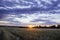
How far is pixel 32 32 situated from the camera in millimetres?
30156

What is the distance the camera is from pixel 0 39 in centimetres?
2656

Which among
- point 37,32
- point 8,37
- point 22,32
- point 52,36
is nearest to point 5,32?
point 8,37

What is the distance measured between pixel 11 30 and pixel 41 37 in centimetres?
626

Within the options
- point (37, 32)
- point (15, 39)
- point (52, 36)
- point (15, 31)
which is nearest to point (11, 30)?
point (15, 31)

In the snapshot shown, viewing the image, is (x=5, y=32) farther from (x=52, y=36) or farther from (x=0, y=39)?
(x=52, y=36)

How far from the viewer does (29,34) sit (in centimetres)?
3000

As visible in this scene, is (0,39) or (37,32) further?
(37,32)

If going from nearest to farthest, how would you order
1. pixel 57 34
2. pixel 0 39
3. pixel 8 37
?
pixel 0 39 → pixel 8 37 → pixel 57 34

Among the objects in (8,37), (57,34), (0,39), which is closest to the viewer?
(0,39)

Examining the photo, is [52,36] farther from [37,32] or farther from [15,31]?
Result: [15,31]

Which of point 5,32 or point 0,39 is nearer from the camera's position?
point 0,39

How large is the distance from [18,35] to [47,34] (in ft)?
17.3

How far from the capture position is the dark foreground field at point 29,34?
2840cm

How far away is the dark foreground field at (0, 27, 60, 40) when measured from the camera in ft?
93.2
